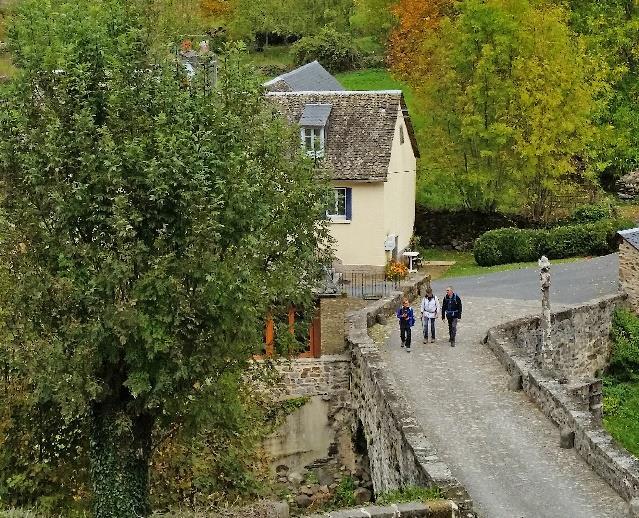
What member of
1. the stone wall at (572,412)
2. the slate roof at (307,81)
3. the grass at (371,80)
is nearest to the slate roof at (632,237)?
the stone wall at (572,412)

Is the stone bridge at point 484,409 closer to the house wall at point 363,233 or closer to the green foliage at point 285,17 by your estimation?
the house wall at point 363,233

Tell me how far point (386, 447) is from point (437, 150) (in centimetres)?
2332

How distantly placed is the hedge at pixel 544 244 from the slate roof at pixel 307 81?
990 cm

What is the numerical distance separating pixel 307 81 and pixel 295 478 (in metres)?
23.9

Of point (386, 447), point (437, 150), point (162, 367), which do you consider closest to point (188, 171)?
point (162, 367)

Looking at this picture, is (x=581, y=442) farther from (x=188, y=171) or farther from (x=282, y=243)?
(x=188, y=171)

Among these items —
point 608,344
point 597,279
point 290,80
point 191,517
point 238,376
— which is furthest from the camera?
point 290,80

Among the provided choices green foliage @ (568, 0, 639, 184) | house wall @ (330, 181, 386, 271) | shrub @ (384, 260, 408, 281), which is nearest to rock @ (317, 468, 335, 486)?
shrub @ (384, 260, 408, 281)

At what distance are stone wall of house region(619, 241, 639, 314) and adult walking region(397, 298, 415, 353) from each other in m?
7.91

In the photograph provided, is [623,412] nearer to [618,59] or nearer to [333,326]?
[333,326]

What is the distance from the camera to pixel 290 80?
44219 millimetres

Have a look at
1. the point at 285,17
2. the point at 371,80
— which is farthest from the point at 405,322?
the point at 285,17

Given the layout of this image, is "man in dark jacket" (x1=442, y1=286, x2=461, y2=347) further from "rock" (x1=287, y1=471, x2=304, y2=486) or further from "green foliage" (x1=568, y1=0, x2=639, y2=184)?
"green foliage" (x1=568, y1=0, x2=639, y2=184)

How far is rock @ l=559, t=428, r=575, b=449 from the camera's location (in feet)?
61.6
